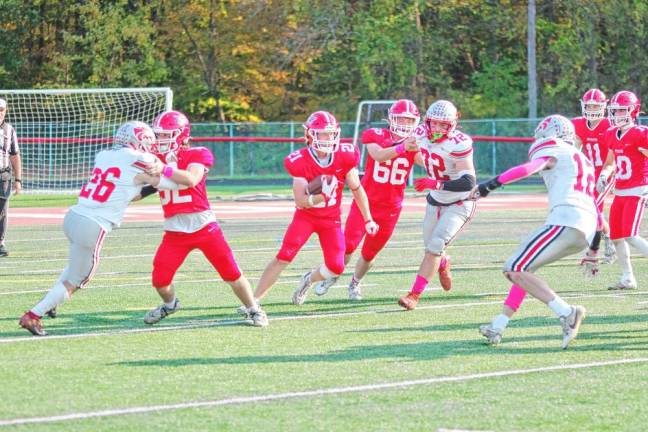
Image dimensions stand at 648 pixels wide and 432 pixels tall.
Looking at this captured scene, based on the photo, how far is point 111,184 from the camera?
9102mm

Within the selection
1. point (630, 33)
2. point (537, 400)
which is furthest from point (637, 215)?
point (630, 33)

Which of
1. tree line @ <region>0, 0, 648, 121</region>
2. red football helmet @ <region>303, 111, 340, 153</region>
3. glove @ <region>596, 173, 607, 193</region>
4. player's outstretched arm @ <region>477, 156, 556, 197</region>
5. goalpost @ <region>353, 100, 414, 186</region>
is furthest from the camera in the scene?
tree line @ <region>0, 0, 648, 121</region>

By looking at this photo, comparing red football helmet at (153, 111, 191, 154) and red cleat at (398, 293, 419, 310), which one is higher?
red football helmet at (153, 111, 191, 154)

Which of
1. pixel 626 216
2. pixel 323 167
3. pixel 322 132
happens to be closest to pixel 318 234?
pixel 323 167

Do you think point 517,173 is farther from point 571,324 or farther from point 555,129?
point 571,324

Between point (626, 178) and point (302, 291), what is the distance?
3.32m

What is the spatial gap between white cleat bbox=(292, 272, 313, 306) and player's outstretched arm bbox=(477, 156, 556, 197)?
265cm

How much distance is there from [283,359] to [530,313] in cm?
284

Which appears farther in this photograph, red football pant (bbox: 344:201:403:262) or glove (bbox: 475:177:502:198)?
red football pant (bbox: 344:201:403:262)

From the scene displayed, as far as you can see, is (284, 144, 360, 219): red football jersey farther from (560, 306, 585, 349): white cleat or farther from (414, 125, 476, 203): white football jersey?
(560, 306, 585, 349): white cleat

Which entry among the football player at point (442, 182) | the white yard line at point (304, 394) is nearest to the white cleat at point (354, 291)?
the football player at point (442, 182)

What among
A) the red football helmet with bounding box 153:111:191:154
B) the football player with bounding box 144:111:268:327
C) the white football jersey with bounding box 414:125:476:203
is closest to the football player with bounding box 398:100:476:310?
the white football jersey with bounding box 414:125:476:203

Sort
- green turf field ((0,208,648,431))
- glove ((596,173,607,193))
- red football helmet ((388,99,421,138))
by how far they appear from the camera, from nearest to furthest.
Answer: green turf field ((0,208,648,431)), red football helmet ((388,99,421,138)), glove ((596,173,607,193))

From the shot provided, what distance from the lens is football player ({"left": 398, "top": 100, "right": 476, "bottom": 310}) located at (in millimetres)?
10602
